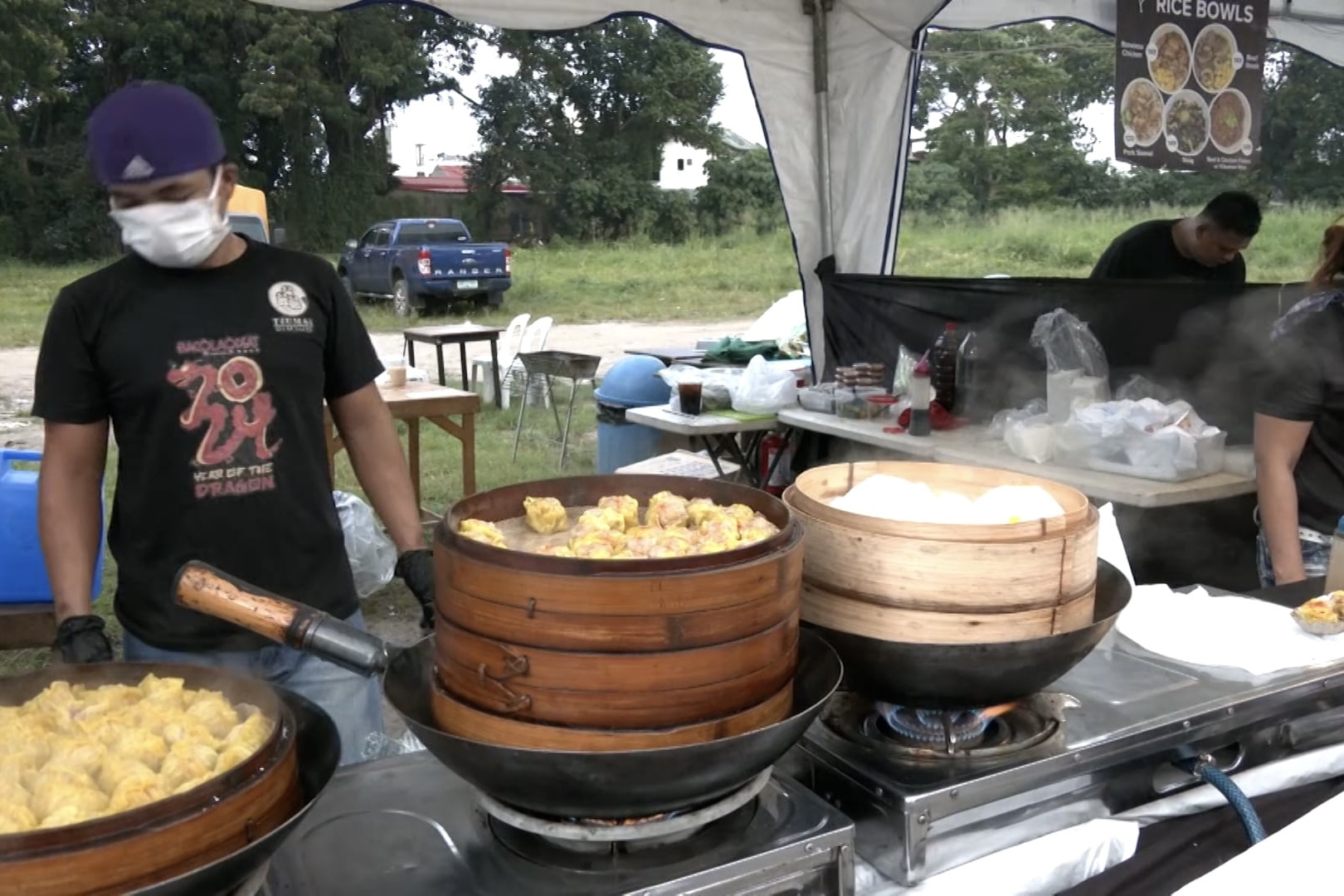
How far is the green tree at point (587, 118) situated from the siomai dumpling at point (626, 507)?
26911mm

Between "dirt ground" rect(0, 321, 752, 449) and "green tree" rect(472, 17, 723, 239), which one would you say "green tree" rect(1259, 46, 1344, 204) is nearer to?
"dirt ground" rect(0, 321, 752, 449)

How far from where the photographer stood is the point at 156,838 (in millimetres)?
1005

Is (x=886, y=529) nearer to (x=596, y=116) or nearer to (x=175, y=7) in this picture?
(x=175, y=7)

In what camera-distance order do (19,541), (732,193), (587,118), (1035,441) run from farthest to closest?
(732,193), (587,118), (1035,441), (19,541)

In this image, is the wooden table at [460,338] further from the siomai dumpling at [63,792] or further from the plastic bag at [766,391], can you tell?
the siomai dumpling at [63,792]

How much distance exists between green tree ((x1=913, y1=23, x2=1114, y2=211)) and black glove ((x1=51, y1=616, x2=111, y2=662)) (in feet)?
30.8

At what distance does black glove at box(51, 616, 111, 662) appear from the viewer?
1.78 m

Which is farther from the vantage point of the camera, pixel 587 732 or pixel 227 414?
pixel 227 414

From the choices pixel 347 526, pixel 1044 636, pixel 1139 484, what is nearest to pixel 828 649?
pixel 1044 636

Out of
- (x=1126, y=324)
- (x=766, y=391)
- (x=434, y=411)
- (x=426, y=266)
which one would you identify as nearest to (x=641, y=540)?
(x=1126, y=324)

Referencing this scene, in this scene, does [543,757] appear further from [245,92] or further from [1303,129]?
[245,92]

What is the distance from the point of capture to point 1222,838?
1.68m

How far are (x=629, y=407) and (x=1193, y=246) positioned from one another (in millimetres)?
3483

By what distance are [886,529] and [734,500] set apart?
0.22 metres
